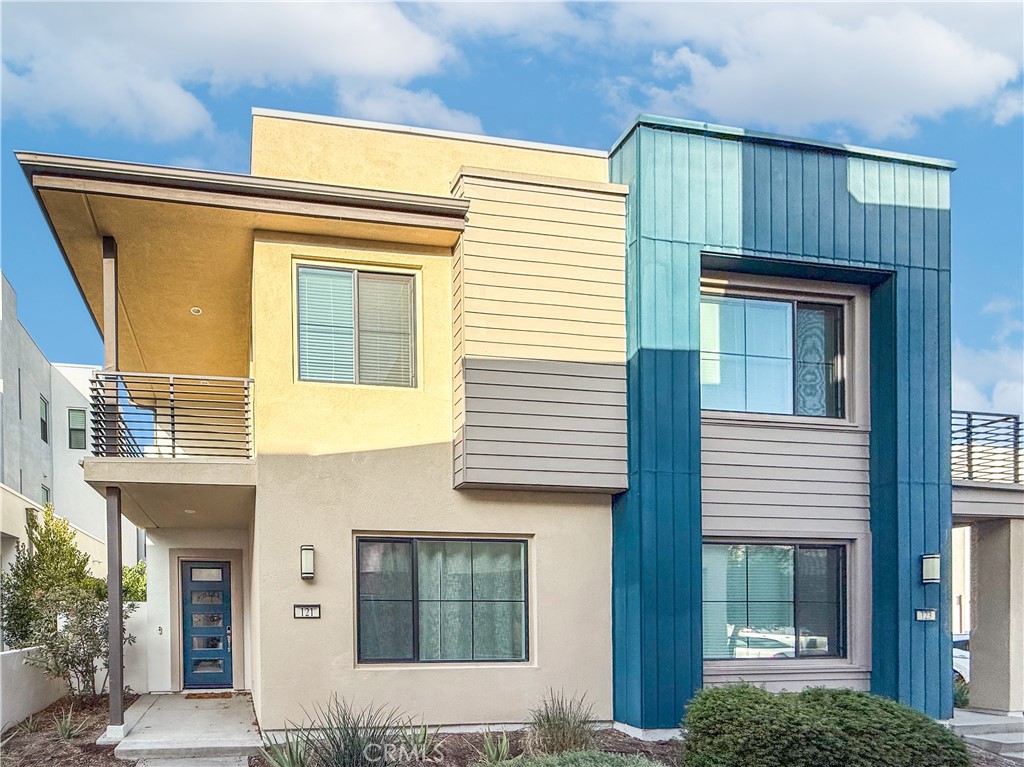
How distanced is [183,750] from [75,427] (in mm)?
24186

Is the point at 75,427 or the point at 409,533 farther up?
the point at 75,427

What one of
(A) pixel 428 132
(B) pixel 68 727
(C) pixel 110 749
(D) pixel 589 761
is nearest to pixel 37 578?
(B) pixel 68 727

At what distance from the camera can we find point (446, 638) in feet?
34.8

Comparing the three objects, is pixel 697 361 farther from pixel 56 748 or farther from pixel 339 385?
pixel 56 748

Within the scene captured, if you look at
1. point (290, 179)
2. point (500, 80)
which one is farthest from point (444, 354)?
point (500, 80)

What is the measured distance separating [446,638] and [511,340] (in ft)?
11.2

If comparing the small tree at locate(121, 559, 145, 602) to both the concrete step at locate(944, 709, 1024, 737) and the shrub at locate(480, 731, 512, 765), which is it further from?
the concrete step at locate(944, 709, 1024, 737)

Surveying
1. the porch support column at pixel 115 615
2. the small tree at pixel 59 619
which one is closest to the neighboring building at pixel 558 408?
the porch support column at pixel 115 615

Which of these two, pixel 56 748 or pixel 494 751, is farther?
pixel 56 748

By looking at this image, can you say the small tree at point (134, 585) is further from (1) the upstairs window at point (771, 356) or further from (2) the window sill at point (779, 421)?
(1) the upstairs window at point (771, 356)

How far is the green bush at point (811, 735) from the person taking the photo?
27.1ft

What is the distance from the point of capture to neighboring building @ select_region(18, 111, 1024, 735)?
10.2m

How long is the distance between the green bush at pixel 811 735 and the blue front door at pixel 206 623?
8026 mm

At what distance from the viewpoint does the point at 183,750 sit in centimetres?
953
